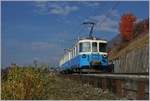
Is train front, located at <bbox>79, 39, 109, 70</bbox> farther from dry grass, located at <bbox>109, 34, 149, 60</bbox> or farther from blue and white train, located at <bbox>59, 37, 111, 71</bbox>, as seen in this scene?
dry grass, located at <bbox>109, 34, 149, 60</bbox>

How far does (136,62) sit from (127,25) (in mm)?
59787

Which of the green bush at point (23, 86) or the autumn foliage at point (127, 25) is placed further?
the autumn foliage at point (127, 25)

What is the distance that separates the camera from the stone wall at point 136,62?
1911 cm

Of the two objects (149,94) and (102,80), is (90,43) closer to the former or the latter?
(102,80)

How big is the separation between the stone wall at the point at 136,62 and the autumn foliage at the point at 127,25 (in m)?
53.6

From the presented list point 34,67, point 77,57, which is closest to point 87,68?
point 77,57

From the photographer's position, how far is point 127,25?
8056 centimetres

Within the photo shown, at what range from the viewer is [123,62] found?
24953 millimetres

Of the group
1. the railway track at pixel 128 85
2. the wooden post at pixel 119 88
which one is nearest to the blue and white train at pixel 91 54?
the railway track at pixel 128 85

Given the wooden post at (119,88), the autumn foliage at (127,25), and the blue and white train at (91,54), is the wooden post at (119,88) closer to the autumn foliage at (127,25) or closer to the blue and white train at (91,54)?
the blue and white train at (91,54)

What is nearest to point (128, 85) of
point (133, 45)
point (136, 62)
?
point (136, 62)

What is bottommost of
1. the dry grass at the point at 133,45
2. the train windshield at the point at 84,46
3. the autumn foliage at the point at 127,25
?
the train windshield at the point at 84,46

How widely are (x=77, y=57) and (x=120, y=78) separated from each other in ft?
49.1

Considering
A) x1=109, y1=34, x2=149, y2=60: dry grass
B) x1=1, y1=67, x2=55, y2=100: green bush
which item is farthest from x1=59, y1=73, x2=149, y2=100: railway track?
x1=109, y1=34, x2=149, y2=60: dry grass
